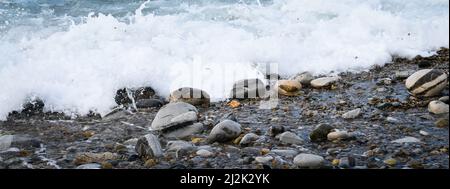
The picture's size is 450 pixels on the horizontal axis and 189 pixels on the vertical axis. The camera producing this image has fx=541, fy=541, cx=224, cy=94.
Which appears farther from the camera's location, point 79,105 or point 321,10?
point 321,10

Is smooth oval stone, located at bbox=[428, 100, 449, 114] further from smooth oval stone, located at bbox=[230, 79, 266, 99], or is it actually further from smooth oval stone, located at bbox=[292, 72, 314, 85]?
smooth oval stone, located at bbox=[230, 79, 266, 99]

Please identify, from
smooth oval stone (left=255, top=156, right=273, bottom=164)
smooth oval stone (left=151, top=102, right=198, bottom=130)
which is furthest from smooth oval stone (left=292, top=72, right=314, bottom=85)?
smooth oval stone (left=255, top=156, right=273, bottom=164)

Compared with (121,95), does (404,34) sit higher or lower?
higher

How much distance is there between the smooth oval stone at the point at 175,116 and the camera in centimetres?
420

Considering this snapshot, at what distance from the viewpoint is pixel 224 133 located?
3.88 meters

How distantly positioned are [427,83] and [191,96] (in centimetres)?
202

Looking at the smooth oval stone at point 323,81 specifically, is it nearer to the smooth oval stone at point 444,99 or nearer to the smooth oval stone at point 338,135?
the smooth oval stone at point 444,99

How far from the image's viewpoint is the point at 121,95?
526 centimetres

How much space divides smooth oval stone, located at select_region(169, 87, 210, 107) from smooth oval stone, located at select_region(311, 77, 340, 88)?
1031 mm

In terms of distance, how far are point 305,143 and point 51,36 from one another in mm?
4045

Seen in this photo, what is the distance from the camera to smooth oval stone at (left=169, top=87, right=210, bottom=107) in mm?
4910
